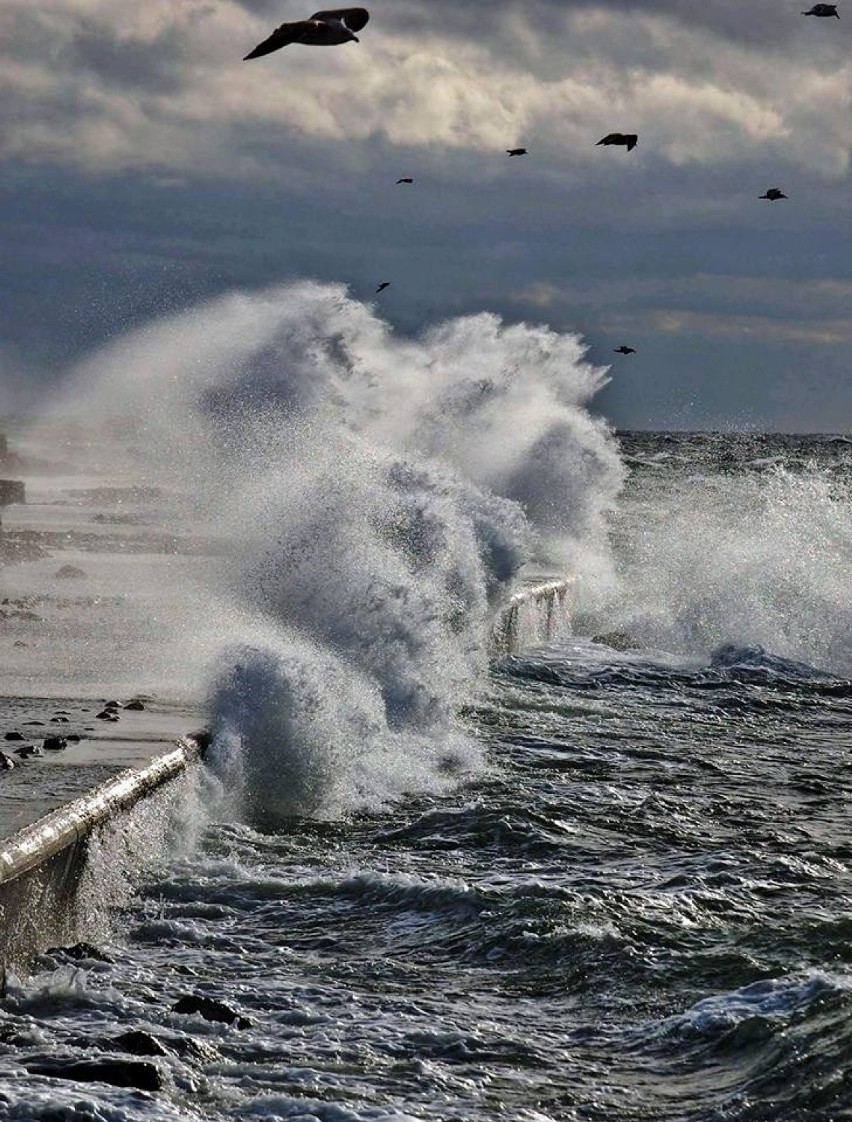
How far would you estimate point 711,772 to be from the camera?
1137 cm

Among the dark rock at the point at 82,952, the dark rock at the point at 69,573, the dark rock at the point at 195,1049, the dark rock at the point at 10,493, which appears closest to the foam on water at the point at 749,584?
the dark rock at the point at 69,573

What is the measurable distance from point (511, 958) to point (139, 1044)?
1897 mm

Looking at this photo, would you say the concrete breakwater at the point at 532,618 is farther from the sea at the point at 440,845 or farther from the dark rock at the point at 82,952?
the dark rock at the point at 82,952

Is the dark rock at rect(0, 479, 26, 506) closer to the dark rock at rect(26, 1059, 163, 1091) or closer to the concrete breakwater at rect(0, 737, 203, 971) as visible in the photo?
the concrete breakwater at rect(0, 737, 203, 971)

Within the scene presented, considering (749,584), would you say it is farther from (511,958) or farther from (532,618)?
(511,958)

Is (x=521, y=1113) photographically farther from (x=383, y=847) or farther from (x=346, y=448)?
(x=346, y=448)

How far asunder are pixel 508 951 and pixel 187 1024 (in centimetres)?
166

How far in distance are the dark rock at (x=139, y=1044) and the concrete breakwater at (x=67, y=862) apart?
652 mm

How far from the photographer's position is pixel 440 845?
8.60m

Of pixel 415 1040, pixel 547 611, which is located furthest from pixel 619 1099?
pixel 547 611

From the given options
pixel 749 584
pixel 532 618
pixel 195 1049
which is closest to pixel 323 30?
pixel 195 1049

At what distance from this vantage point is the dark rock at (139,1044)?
5.39 m

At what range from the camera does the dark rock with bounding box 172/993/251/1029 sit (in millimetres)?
5762

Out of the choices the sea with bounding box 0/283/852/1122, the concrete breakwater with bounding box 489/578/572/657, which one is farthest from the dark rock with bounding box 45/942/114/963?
the concrete breakwater with bounding box 489/578/572/657
